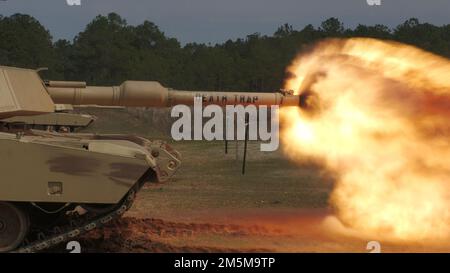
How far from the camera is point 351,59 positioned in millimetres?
15156

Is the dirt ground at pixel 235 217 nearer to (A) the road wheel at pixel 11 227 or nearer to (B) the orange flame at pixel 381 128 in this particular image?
(B) the orange flame at pixel 381 128

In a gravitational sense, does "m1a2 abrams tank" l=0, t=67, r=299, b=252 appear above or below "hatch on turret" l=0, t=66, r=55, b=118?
below

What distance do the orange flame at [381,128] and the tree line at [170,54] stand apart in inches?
1072

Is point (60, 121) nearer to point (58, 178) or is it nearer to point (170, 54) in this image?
point (58, 178)

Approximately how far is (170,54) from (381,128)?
137 feet

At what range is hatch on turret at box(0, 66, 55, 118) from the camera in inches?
467

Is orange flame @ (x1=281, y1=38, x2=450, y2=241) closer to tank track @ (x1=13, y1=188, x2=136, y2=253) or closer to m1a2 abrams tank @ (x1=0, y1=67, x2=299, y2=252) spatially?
m1a2 abrams tank @ (x1=0, y1=67, x2=299, y2=252)

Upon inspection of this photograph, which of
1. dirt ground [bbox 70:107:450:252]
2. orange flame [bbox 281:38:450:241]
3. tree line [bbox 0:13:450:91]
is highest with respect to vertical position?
tree line [bbox 0:13:450:91]

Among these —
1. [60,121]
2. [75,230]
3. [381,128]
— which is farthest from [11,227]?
[60,121]

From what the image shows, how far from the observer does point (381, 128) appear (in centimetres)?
1466

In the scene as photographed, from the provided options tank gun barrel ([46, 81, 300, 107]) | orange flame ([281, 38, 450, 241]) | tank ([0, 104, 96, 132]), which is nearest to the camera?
orange flame ([281, 38, 450, 241])

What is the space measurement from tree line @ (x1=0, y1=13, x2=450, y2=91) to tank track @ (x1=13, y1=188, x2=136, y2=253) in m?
31.9

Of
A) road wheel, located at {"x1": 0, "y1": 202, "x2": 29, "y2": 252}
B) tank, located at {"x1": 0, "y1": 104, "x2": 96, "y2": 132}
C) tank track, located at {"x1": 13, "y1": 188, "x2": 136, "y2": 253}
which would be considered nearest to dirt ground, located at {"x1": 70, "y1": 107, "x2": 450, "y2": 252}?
tank track, located at {"x1": 13, "y1": 188, "x2": 136, "y2": 253}

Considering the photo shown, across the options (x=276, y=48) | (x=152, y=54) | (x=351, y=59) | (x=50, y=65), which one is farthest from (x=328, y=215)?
(x=152, y=54)
